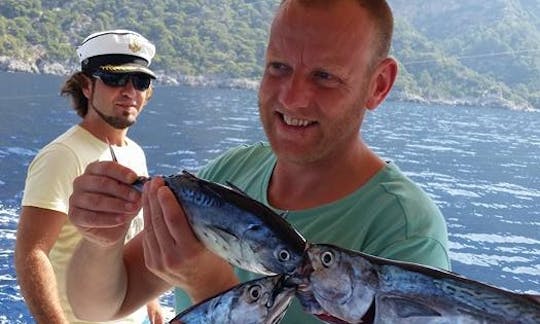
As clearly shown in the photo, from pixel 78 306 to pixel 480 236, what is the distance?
15.4 metres

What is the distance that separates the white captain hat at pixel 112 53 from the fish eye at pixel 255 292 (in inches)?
93.7

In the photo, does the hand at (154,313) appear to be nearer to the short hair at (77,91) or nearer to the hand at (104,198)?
the short hair at (77,91)

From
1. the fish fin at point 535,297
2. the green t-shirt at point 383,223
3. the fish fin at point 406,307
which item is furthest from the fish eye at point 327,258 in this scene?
the green t-shirt at point 383,223

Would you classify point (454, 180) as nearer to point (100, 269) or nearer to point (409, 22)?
point (100, 269)

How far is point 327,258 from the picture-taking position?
97 cm

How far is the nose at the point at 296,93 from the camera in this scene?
4.73 ft

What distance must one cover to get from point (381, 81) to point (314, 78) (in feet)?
0.88

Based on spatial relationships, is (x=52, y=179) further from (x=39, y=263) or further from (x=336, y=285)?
(x=336, y=285)

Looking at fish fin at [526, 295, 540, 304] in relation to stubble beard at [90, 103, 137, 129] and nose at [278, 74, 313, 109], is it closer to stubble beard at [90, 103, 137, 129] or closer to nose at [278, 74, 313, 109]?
nose at [278, 74, 313, 109]

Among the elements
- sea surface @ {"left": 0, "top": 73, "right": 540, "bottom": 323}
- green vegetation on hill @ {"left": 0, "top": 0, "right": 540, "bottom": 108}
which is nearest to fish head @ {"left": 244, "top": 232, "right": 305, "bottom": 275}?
sea surface @ {"left": 0, "top": 73, "right": 540, "bottom": 323}

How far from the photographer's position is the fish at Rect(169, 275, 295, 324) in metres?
1.04

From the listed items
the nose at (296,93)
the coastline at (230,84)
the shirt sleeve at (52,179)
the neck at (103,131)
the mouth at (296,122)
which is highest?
the nose at (296,93)

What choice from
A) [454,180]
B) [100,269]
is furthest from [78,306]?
[454,180]

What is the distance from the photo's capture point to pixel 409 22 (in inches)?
2130
